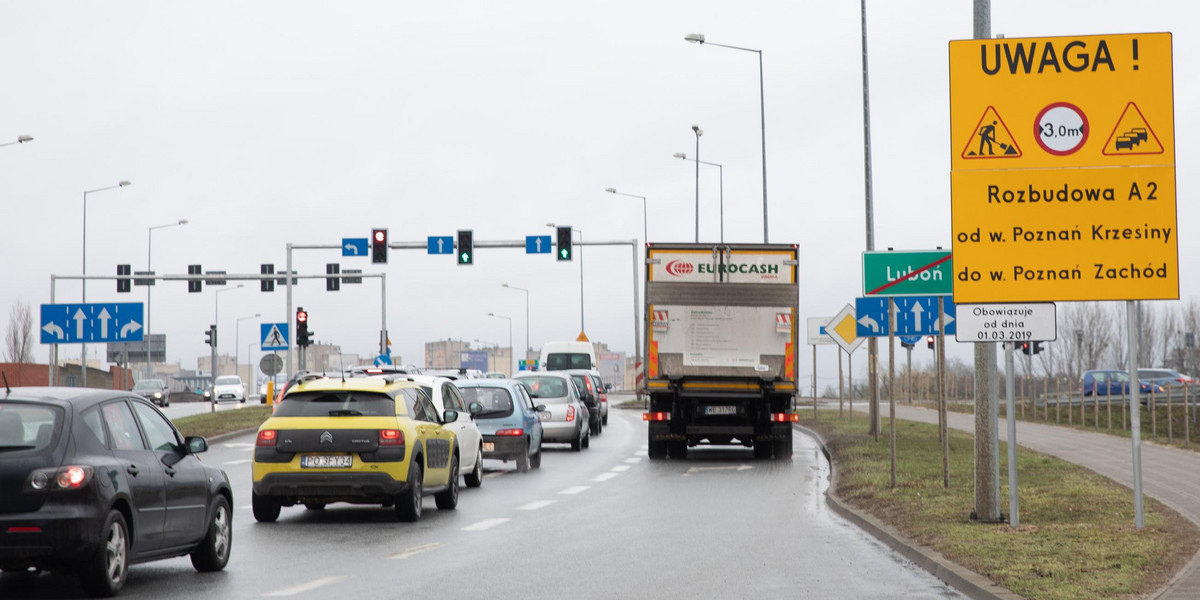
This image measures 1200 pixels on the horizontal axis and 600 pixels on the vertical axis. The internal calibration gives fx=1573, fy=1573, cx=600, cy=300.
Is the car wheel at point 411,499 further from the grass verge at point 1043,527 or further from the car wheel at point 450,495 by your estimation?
the grass verge at point 1043,527

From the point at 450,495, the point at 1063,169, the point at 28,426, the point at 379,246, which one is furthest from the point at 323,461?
the point at 379,246

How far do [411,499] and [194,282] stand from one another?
39990mm

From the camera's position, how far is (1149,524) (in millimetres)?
13641

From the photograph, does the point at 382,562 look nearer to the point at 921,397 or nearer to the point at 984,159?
the point at 984,159

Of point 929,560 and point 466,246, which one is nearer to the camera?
point 929,560

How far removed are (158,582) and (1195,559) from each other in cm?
732

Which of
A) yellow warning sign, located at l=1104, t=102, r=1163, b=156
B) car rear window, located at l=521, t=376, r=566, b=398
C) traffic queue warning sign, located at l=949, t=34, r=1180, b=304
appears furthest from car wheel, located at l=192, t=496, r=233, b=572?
car rear window, located at l=521, t=376, r=566, b=398

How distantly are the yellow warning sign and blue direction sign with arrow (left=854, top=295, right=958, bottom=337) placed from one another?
325 inches

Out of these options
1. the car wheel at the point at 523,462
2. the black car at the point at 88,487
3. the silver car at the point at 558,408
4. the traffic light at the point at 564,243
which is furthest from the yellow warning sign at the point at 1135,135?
the traffic light at the point at 564,243

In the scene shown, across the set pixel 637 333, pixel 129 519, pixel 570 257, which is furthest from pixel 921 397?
pixel 129 519

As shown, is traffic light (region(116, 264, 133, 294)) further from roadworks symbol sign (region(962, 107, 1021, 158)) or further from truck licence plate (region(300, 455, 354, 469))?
roadworks symbol sign (region(962, 107, 1021, 158))

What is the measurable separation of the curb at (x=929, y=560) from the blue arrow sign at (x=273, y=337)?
32.2 metres

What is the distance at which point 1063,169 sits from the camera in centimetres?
1369

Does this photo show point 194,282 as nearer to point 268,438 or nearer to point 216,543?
point 268,438
